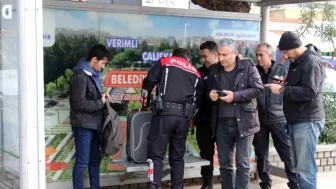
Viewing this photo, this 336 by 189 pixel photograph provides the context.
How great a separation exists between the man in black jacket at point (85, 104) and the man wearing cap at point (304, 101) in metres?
1.83

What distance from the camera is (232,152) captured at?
5.12m

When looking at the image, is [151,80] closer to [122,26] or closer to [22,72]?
[122,26]

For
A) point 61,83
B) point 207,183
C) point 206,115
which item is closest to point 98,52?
point 61,83

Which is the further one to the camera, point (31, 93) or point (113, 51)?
point (113, 51)

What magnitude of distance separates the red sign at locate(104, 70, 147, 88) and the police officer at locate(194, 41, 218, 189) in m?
0.76

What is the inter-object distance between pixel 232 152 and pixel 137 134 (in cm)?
110

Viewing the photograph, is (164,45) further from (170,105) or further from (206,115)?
(170,105)

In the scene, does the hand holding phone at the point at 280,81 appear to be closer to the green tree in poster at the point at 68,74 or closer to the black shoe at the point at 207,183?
the black shoe at the point at 207,183

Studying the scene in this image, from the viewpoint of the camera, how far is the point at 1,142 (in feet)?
11.9

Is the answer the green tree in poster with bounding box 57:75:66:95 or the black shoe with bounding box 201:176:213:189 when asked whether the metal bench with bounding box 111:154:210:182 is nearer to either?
the black shoe with bounding box 201:176:213:189

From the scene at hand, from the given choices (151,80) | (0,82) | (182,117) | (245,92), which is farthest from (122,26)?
A: (0,82)

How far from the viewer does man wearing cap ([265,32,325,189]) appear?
178 inches

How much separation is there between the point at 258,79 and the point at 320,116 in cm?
75

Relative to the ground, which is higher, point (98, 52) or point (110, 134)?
point (98, 52)
